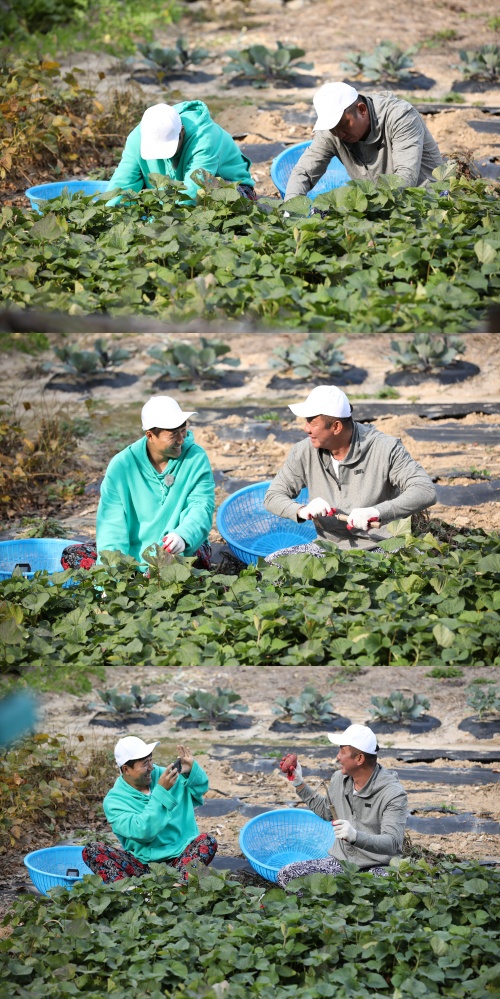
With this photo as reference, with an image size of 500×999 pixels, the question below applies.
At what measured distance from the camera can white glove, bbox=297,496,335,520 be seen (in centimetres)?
507

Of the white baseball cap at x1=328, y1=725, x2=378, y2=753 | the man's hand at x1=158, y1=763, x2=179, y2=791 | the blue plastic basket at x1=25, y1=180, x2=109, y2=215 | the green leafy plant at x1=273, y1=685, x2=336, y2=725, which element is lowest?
the green leafy plant at x1=273, y1=685, x2=336, y2=725

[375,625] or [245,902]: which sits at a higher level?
[375,625]

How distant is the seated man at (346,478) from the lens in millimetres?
5098

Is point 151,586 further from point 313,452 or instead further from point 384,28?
point 384,28

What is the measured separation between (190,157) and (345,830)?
2.54 metres

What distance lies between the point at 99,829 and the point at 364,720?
1179 millimetres

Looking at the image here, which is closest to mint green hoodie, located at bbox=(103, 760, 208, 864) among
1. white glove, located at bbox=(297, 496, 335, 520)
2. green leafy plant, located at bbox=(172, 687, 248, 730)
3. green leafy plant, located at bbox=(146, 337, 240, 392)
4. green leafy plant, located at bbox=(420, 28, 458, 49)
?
green leafy plant, located at bbox=(172, 687, 248, 730)

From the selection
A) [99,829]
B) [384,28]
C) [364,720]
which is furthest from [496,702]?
[384,28]

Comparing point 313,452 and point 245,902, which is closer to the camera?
point 245,902

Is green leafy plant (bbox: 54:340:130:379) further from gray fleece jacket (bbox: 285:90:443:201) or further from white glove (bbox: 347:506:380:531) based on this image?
white glove (bbox: 347:506:380:531)

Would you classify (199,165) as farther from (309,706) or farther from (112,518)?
(309,706)

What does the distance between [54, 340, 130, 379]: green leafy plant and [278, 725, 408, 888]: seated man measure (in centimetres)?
237

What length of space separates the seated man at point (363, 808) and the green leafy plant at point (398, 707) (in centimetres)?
84

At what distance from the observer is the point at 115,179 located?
217 inches
